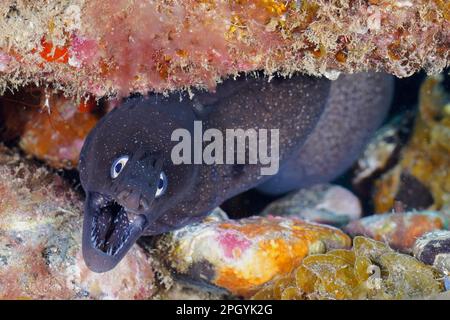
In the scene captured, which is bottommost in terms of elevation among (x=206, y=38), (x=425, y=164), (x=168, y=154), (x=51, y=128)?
(x=51, y=128)

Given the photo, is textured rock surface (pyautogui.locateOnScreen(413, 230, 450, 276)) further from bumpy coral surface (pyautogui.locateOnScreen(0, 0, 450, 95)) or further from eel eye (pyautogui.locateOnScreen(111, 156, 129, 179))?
eel eye (pyautogui.locateOnScreen(111, 156, 129, 179))

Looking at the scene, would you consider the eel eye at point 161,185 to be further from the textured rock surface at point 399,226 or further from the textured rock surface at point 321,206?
the textured rock surface at point 321,206

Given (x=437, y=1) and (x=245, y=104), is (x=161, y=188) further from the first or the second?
(x=437, y=1)

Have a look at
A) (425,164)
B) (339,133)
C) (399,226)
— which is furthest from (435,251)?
(339,133)

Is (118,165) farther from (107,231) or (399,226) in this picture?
(399,226)

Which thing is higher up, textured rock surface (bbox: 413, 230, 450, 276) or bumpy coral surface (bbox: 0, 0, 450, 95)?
bumpy coral surface (bbox: 0, 0, 450, 95)

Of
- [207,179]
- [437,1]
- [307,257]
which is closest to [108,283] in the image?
[207,179]

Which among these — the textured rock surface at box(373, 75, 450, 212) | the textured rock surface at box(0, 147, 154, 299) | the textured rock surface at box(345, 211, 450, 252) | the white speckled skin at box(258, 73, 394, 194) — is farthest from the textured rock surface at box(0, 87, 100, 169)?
the textured rock surface at box(373, 75, 450, 212)
